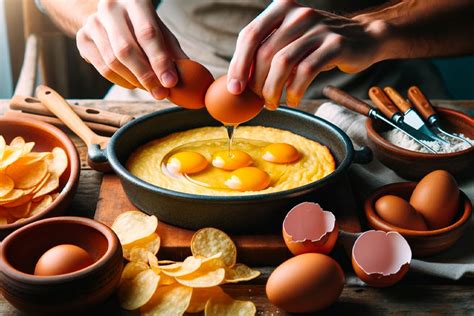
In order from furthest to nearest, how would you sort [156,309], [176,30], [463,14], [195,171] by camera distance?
[176,30] → [463,14] → [195,171] → [156,309]

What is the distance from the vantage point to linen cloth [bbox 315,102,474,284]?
64.8 inches

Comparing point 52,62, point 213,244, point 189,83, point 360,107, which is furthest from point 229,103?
point 52,62

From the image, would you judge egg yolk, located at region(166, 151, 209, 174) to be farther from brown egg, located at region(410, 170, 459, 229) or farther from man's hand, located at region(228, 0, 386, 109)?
brown egg, located at region(410, 170, 459, 229)

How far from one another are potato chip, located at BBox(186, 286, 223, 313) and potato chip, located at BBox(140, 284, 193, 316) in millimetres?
30

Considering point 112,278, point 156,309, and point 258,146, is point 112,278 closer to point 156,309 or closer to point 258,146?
point 156,309

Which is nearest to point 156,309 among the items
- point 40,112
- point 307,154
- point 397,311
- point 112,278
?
point 112,278

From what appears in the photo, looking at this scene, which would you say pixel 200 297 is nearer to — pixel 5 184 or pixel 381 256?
pixel 381 256

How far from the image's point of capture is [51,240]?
1579 millimetres

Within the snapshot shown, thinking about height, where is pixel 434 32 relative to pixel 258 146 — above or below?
above

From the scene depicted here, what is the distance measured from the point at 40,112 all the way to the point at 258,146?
804mm

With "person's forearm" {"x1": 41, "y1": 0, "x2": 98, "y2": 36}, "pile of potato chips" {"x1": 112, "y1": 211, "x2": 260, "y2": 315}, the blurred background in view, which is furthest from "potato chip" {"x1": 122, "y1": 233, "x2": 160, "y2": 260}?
the blurred background

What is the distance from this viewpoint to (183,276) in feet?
5.05

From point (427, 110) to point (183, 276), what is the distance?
115 centimetres

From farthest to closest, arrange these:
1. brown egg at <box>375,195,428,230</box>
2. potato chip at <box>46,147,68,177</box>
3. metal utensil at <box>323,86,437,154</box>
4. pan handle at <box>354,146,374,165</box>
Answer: metal utensil at <box>323,86,437,154</box>, pan handle at <box>354,146,374,165</box>, potato chip at <box>46,147,68,177</box>, brown egg at <box>375,195,428,230</box>
